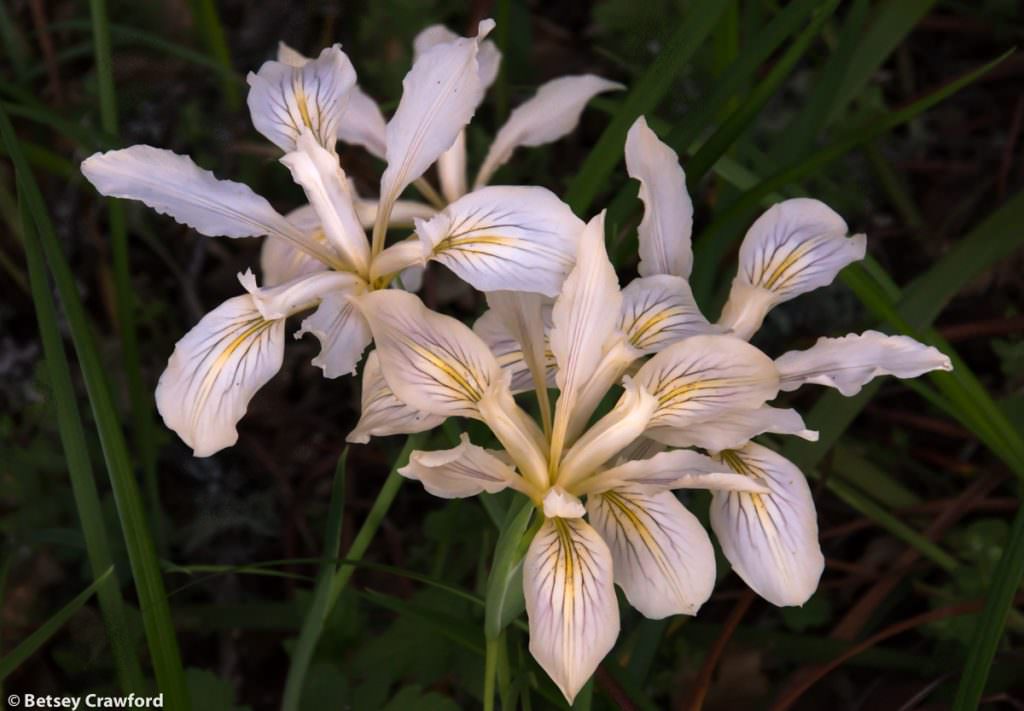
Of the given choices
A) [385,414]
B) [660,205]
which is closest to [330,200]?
[385,414]

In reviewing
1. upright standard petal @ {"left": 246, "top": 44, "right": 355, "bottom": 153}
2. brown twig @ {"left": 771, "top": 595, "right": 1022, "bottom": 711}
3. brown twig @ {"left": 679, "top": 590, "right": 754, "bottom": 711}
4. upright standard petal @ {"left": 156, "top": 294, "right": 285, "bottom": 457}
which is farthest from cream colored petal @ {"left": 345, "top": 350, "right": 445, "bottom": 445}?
brown twig @ {"left": 771, "top": 595, "right": 1022, "bottom": 711}

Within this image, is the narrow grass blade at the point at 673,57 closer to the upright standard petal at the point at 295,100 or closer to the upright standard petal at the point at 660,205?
the upright standard petal at the point at 660,205

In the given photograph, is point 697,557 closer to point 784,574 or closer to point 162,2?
point 784,574

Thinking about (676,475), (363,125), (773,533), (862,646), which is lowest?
(862,646)

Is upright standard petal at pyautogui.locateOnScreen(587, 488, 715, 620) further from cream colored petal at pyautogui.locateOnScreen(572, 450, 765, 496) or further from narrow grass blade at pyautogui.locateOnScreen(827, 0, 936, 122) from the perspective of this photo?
narrow grass blade at pyautogui.locateOnScreen(827, 0, 936, 122)

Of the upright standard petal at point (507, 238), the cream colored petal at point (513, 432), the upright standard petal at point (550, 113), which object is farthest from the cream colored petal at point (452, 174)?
the cream colored petal at point (513, 432)

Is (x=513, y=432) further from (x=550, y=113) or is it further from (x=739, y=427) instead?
(x=550, y=113)

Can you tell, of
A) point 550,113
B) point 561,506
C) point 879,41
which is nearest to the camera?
point 561,506
